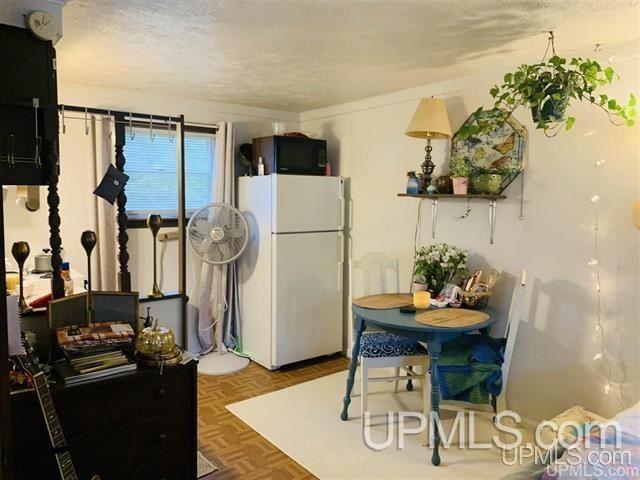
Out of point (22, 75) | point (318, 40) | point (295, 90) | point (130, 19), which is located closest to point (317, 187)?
point (295, 90)

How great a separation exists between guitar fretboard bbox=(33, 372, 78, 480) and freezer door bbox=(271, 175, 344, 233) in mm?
2287

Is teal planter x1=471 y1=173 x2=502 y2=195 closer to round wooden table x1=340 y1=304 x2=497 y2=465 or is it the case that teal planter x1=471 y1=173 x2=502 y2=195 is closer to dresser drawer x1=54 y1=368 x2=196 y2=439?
round wooden table x1=340 y1=304 x2=497 y2=465

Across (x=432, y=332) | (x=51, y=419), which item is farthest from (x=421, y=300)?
(x=51, y=419)

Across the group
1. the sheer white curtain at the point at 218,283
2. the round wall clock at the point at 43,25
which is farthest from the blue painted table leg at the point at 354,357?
the round wall clock at the point at 43,25

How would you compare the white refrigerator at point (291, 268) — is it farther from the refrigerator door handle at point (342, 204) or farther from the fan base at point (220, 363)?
the fan base at point (220, 363)

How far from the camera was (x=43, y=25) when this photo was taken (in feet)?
5.90

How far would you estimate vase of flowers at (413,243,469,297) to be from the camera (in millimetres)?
3109

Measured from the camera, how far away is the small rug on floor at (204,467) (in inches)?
97.2

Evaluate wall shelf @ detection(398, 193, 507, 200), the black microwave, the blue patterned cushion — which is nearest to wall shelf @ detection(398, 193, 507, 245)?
wall shelf @ detection(398, 193, 507, 200)

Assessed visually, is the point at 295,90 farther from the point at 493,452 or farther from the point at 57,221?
the point at 493,452

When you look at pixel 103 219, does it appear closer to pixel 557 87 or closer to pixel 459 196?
pixel 459 196

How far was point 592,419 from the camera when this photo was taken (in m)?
2.42

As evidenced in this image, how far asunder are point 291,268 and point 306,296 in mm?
287

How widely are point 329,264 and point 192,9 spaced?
2.47 m
